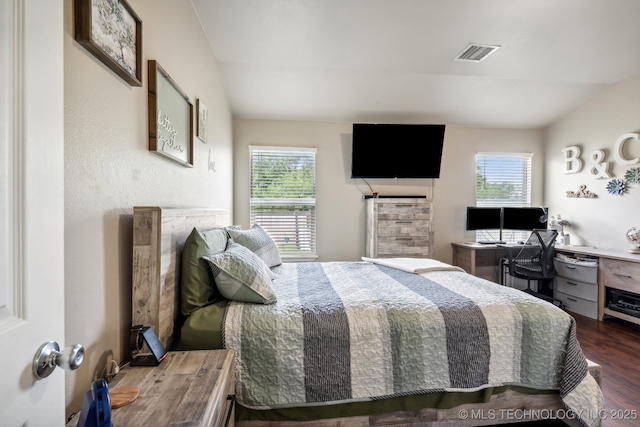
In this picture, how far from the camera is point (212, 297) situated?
155cm

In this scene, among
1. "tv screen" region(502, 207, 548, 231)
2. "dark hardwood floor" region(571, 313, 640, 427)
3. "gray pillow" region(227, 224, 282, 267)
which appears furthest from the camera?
"tv screen" region(502, 207, 548, 231)

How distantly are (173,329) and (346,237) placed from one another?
2899mm

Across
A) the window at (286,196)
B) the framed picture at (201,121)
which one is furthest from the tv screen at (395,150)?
the framed picture at (201,121)

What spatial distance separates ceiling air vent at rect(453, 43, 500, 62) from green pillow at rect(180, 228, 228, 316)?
9.39ft

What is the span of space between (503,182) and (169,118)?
4.55 meters

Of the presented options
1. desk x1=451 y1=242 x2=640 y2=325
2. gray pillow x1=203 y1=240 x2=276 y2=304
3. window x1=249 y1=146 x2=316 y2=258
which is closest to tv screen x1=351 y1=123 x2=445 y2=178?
window x1=249 y1=146 x2=316 y2=258

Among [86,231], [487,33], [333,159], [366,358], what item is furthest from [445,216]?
[86,231]

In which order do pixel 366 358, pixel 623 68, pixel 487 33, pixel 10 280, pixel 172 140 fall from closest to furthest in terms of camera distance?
pixel 10 280 → pixel 366 358 → pixel 172 140 → pixel 487 33 → pixel 623 68

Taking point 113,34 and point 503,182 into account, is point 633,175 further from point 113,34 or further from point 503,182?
point 113,34

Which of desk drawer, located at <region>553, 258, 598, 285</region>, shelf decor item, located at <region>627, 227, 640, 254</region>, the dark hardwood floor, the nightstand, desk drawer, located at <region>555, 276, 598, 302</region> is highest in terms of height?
shelf decor item, located at <region>627, 227, 640, 254</region>

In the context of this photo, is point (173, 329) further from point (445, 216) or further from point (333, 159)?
point (445, 216)

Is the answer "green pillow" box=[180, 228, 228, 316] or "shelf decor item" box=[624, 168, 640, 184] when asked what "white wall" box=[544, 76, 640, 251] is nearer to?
"shelf decor item" box=[624, 168, 640, 184]

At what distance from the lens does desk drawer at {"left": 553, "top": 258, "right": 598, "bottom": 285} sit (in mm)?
3244

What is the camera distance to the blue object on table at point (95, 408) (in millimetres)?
662
